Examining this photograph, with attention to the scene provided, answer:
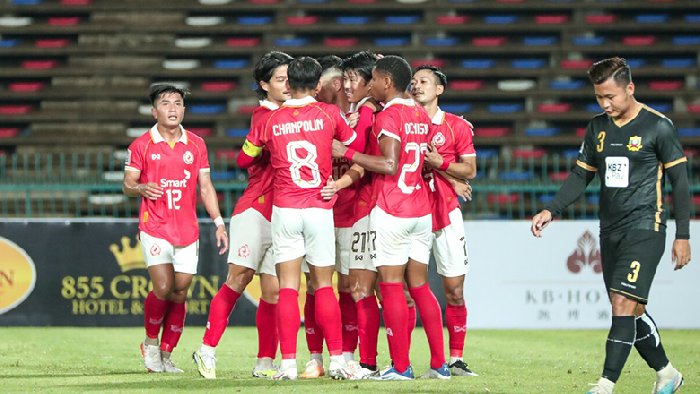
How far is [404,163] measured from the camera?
7.70 m

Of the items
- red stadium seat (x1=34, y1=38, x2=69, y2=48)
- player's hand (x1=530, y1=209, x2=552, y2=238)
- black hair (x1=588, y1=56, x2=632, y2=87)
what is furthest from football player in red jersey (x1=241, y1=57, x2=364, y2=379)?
red stadium seat (x1=34, y1=38, x2=69, y2=48)

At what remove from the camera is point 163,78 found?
18.1 metres

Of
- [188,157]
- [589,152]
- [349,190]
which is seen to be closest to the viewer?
[589,152]

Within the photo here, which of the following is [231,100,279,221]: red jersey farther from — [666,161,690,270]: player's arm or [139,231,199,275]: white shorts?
[666,161,690,270]: player's arm

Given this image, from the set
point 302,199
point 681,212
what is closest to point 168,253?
point 302,199

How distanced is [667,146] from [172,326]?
12.3ft

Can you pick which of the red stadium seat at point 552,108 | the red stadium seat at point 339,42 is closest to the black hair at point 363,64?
the red stadium seat at point 339,42

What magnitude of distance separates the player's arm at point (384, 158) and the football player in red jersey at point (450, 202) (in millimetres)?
865

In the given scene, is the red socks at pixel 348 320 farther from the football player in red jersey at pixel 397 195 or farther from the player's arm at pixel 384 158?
the player's arm at pixel 384 158

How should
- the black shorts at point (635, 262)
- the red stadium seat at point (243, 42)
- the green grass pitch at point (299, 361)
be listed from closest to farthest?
1. the black shorts at point (635, 262)
2. the green grass pitch at point (299, 361)
3. the red stadium seat at point (243, 42)

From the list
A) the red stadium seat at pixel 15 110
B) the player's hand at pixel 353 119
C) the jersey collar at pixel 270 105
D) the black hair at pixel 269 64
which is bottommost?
the player's hand at pixel 353 119

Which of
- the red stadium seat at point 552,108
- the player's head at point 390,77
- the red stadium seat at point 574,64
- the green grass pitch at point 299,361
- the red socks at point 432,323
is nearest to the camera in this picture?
the green grass pitch at point 299,361

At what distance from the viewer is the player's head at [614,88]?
680 centimetres

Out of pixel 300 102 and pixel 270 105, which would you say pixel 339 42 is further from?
pixel 300 102
